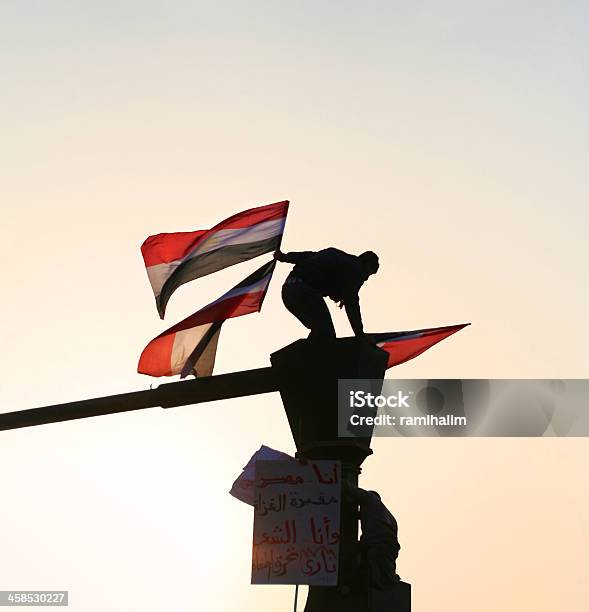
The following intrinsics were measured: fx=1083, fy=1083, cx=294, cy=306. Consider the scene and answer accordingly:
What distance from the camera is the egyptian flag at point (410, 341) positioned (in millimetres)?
16359

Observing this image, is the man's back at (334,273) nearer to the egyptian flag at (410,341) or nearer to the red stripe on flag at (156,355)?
the egyptian flag at (410,341)

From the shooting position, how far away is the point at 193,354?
52.5 ft

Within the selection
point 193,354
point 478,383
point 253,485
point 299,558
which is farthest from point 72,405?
point 478,383

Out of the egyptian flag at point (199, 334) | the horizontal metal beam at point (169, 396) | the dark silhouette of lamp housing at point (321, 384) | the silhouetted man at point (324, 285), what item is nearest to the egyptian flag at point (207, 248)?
the egyptian flag at point (199, 334)

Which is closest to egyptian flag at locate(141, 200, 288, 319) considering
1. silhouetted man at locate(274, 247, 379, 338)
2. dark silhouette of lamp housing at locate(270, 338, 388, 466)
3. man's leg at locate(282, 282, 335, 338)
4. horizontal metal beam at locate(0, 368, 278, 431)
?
silhouetted man at locate(274, 247, 379, 338)

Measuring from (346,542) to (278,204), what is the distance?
5.10m

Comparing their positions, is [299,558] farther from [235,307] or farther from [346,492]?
[235,307]

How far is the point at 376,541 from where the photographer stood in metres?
13.8

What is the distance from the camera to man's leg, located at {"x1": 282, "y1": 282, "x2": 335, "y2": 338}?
587 inches

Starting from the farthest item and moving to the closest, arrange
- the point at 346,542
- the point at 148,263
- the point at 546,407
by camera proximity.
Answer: the point at 546,407
the point at 148,263
the point at 346,542

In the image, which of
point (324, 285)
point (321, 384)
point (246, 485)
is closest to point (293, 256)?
point (324, 285)

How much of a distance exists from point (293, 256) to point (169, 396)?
268 cm

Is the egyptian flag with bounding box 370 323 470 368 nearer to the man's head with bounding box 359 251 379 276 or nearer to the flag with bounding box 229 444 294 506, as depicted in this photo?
the man's head with bounding box 359 251 379 276

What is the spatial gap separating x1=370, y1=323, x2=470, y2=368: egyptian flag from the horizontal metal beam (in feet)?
7.33
